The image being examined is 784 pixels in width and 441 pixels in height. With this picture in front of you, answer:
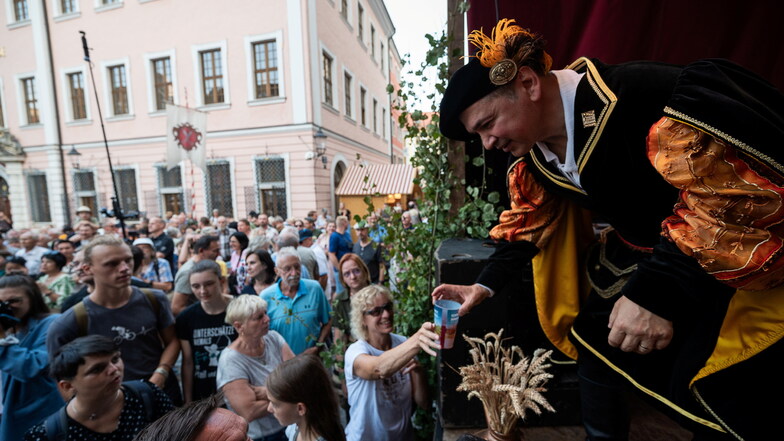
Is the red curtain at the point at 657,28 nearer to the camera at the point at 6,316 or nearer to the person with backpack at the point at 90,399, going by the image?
the person with backpack at the point at 90,399

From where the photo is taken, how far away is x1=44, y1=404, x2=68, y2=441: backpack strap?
69.2 inches

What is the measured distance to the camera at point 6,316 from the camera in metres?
2.37

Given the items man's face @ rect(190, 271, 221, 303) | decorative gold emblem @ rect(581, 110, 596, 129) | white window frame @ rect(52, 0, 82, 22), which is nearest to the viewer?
decorative gold emblem @ rect(581, 110, 596, 129)

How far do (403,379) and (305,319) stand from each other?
4.59 feet

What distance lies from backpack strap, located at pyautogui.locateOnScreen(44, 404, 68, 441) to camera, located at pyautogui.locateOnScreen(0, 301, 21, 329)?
3.59 feet

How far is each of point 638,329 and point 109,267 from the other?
3.16 metres

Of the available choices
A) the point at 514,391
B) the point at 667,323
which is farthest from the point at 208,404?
the point at 667,323

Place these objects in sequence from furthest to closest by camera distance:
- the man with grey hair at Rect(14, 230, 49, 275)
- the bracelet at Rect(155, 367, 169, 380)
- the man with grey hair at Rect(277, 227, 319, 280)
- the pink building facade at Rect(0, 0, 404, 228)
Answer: the pink building facade at Rect(0, 0, 404, 228), the man with grey hair at Rect(14, 230, 49, 275), the man with grey hair at Rect(277, 227, 319, 280), the bracelet at Rect(155, 367, 169, 380)

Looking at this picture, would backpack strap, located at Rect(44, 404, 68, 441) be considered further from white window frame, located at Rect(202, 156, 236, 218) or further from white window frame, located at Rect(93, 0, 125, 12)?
white window frame, located at Rect(93, 0, 125, 12)

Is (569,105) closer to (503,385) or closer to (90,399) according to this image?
(503,385)

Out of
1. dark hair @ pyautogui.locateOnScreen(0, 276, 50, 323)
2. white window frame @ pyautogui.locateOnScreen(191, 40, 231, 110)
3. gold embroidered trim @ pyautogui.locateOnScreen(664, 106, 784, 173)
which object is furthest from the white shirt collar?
white window frame @ pyautogui.locateOnScreen(191, 40, 231, 110)

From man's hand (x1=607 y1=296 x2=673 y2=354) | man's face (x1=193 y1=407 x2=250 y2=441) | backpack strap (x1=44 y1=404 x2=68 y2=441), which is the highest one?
man's hand (x1=607 y1=296 x2=673 y2=354)

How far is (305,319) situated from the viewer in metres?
3.38

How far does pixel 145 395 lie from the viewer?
2.08 m
